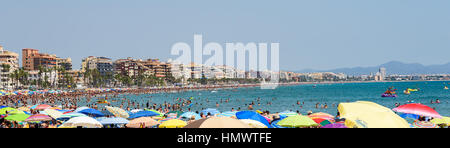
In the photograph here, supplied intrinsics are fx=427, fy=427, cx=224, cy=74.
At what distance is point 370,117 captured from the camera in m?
9.36

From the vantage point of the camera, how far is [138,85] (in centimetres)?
13625

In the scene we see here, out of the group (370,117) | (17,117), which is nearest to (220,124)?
(370,117)

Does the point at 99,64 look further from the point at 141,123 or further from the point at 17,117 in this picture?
the point at 141,123

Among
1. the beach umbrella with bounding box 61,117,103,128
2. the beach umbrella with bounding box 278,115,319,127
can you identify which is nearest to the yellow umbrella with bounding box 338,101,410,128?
the beach umbrella with bounding box 278,115,319,127

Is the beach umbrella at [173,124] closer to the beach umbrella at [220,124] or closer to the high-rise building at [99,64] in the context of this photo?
the beach umbrella at [220,124]

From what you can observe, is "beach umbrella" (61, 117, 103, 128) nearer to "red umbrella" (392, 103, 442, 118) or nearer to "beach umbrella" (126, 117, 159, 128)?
"beach umbrella" (126, 117, 159, 128)

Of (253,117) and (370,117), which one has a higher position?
(370,117)

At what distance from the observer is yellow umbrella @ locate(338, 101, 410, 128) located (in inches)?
357

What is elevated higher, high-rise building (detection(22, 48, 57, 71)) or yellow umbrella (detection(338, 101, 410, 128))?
high-rise building (detection(22, 48, 57, 71))

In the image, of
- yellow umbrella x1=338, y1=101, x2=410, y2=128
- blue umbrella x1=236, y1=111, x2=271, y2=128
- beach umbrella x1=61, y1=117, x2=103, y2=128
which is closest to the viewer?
yellow umbrella x1=338, y1=101, x2=410, y2=128

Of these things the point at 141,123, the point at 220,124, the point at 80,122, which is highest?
the point at 220,124

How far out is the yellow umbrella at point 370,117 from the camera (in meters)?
9.08
